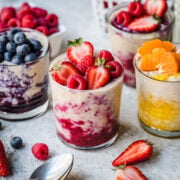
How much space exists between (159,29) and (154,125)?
16.2 inches

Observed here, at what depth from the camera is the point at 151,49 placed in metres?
1.58

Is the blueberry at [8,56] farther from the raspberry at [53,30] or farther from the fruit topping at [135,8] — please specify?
the fruit topping at [135,8]

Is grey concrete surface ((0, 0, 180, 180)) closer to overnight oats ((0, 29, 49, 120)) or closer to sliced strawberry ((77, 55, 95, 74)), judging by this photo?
overnight oats ((0, 29, 49, 120))

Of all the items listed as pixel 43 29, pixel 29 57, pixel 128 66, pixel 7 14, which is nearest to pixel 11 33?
pixel 29 57

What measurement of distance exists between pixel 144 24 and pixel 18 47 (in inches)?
19.9

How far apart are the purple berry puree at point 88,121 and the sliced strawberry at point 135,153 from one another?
0.35 feet

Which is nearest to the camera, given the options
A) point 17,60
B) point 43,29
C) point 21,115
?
point 17,60

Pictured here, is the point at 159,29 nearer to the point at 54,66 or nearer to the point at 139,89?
the point at 139,89

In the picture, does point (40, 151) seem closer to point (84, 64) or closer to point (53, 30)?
point (84, 64)

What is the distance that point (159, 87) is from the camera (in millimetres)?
1497

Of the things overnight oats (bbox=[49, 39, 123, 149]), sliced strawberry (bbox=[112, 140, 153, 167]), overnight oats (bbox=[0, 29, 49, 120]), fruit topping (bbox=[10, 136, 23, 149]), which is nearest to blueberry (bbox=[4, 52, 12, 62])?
overnight oats (bbox=[0, 29, 49, 120])

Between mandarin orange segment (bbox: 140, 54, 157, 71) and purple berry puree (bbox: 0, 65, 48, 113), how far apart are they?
0.39 metres

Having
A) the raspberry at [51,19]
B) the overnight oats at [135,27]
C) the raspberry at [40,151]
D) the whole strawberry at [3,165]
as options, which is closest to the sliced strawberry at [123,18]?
the overnight oats at [135,27]

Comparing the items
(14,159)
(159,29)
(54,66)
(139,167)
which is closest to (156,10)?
(159,29)
